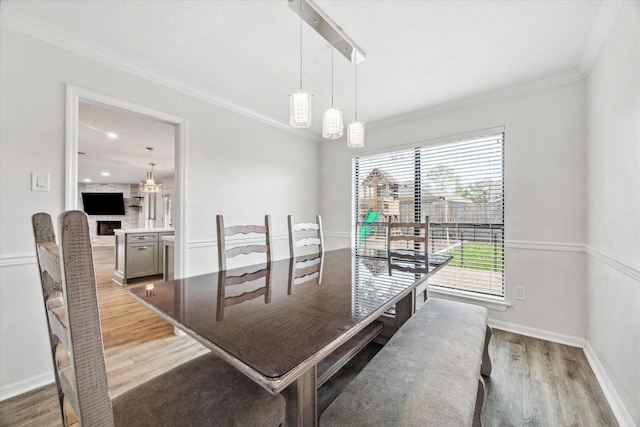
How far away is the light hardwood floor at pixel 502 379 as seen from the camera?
1497mm

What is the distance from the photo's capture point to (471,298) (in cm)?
279

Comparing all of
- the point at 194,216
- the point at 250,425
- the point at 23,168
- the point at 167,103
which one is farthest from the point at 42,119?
the point at 250,425

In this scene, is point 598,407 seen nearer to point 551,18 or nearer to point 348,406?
point 348,406

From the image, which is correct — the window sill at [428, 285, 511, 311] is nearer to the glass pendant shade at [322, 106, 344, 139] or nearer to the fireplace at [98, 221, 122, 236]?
the glass pendant shade at [322, 106, 344, 139]

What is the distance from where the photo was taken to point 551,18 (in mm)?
1692

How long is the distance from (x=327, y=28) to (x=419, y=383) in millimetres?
2007

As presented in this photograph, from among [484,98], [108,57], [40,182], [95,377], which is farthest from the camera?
[484,98]

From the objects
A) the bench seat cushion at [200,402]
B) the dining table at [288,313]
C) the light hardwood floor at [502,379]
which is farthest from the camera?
the light hardwood floor at [502,379]

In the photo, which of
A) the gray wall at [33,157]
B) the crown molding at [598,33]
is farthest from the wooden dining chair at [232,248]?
the crown molding at [598,33]

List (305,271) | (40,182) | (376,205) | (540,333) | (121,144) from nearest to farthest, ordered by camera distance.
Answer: (305,271) → (40,182) → (540,333) → (376,205) → (121,144)

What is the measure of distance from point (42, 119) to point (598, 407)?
13.1 feet

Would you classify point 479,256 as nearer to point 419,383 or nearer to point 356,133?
point 356,133

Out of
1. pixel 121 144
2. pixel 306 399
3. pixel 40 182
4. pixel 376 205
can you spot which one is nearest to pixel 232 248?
pixel 306 399

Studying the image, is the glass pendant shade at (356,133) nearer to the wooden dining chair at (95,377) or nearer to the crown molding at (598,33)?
the crown molding at (598,33)
